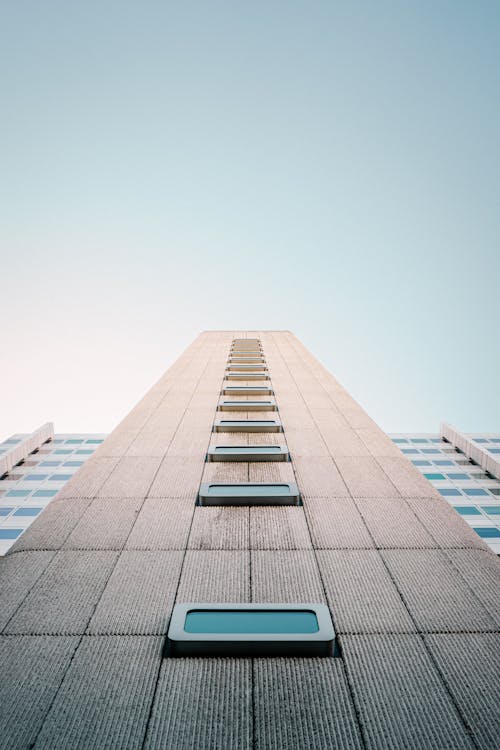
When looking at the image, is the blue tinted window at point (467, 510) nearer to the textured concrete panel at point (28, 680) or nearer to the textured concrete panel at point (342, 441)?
the textured concrete panel at point (342, 441)

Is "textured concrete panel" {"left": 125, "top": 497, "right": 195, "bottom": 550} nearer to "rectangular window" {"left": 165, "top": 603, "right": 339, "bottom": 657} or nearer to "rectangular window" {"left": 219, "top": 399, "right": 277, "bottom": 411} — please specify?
"rectangular window" {"left": 165, "top": 603, "right": 339, "bottom": 657}

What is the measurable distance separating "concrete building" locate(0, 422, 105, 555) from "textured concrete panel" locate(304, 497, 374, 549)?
24.1 meters

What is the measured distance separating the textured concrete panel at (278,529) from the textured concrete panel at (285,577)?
263 mm

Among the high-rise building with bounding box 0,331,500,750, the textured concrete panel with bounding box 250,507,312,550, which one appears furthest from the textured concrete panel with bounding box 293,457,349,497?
the textured concrete panel with bounding box 250,507,312,550

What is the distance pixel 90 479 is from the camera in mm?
14195

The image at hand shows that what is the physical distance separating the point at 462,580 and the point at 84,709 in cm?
750

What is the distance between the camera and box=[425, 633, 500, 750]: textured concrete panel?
621 cm

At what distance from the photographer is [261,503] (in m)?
12.3

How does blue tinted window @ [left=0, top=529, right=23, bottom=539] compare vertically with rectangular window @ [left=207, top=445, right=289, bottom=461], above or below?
below

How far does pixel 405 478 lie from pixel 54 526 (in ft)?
34.5

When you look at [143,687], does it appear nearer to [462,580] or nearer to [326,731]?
[326,731]

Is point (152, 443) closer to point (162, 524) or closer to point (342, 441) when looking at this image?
point (162, 524)

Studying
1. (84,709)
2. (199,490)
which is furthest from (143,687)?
(199,490)

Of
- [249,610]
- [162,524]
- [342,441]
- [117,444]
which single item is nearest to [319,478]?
[342,441]
